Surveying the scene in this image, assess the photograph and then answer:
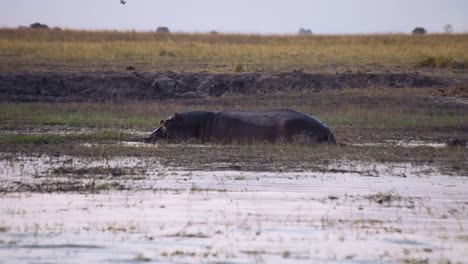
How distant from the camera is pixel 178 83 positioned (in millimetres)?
24688

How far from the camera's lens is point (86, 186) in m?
9.37

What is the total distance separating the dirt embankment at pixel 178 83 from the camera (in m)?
23.8

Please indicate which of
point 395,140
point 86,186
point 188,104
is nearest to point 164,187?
point 86,186

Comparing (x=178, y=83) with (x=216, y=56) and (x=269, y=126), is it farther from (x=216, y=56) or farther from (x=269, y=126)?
(x=269, y=126)

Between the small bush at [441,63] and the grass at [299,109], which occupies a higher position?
the small bush at [441,63]

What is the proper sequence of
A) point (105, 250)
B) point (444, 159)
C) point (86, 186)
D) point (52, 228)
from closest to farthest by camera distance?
point (105, 250) → point (52, 228) → point (86, 186) → point (444, 159)

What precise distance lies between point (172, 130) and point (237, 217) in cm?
673

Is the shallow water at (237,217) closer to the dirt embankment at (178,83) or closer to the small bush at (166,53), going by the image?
the dirt embankment at (178,83)

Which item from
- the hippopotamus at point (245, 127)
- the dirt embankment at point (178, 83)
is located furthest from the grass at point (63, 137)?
the dirt embankment at point (178, 83)

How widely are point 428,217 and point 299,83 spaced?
1650cm

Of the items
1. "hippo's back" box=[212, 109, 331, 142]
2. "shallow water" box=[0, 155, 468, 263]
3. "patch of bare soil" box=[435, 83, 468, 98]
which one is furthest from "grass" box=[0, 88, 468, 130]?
"shallow water" box=[0, 155, 468, 263]

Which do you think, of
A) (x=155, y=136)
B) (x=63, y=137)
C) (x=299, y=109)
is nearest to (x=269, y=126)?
(x=155, y=136)

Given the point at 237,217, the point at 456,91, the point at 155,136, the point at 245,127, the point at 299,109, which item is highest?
the point at 237,217

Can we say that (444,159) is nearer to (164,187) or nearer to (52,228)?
(164,187)
